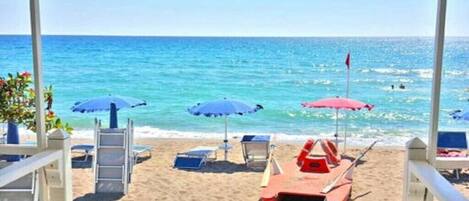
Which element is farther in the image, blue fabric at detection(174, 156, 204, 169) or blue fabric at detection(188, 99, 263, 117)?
blue fabric at detection(188, 99, 263, 117)

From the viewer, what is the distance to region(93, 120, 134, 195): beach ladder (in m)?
6.67

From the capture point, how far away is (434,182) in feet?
5.58

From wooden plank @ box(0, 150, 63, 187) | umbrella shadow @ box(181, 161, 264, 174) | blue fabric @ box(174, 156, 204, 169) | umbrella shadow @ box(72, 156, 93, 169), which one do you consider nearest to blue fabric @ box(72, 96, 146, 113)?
umbrella shadow @ box(72, 156, 93, 169)

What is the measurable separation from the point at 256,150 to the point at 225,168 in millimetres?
587

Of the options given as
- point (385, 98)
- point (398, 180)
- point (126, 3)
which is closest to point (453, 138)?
point (398, 180)

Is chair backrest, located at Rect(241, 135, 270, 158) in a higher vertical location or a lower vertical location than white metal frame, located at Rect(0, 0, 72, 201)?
lower

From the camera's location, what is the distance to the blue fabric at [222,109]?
27.5 ft

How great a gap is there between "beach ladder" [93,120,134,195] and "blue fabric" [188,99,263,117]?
1.94 meters

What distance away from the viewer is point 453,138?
758 cm

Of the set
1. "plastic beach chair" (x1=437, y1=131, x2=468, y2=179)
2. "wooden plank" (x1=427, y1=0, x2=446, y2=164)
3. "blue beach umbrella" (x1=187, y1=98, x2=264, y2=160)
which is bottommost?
"plastic beach chair" (x1=437, y1=131, x2=468, y2=179)

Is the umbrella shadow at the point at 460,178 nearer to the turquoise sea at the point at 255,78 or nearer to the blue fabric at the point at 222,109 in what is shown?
the blue fabric at the point at 222,109

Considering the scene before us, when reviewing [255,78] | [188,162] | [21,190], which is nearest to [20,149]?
[21,190]

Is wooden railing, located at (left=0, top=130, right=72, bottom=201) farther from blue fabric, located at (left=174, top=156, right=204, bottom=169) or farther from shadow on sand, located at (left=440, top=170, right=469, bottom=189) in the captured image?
shadow on sand, located at (left=440, top=170, right=469, bottom=189)

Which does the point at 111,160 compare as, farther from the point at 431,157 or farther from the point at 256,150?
the point at 431,157
